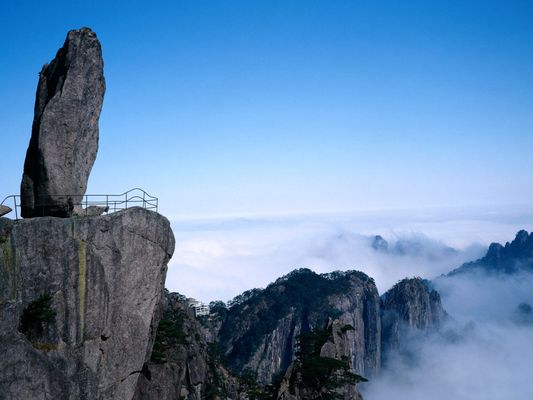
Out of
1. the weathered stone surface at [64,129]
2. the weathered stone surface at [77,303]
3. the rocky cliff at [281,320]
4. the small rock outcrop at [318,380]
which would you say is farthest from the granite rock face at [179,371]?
the rocky cliff at [281,320]

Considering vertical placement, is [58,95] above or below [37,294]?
above

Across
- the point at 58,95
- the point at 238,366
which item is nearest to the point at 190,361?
the point at 58,95

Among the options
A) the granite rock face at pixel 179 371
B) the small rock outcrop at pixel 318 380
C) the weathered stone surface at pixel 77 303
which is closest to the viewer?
the weathered stone surface at pixel 77 303

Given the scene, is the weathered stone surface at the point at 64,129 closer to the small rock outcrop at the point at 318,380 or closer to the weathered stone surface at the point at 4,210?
the weathered stone surface at the point at 4,210

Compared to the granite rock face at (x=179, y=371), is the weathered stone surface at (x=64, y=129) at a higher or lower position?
higher

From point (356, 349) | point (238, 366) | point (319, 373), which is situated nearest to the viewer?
point (319, 373)

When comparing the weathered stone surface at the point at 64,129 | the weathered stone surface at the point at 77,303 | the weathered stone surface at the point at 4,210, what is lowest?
the weathered stone surface at the point at 77,303

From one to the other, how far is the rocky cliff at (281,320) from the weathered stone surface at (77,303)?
122890 mm

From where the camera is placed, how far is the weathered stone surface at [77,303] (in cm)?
2789

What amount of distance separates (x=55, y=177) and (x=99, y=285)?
7572mm

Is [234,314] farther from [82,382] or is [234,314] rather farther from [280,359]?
[82,382]

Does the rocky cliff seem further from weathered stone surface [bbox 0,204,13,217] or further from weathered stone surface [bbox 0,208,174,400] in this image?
weathered stone surface [bbox 0,204,13,217]

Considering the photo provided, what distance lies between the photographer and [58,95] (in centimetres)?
3375

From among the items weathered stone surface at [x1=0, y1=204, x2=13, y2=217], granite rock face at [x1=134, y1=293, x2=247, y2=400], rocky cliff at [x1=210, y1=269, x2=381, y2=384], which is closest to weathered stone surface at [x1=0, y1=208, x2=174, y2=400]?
weathered stone surface at [x1=0, y1=204, x2=13, y2=217]
